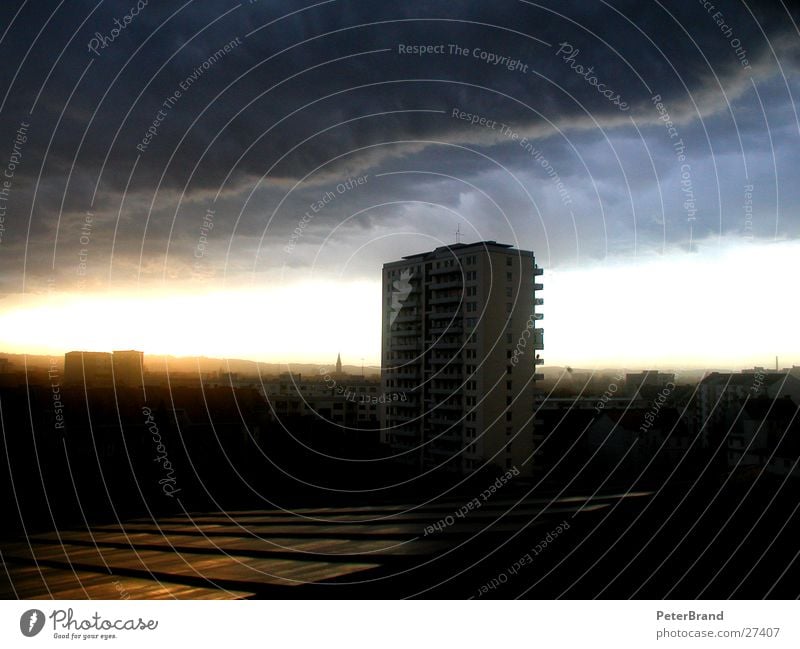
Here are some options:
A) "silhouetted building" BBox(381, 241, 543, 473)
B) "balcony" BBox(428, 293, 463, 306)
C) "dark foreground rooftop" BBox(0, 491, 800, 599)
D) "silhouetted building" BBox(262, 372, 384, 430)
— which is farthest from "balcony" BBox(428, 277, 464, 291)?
"dark foreground rooftop" BBox(0, 491, 800, 599)

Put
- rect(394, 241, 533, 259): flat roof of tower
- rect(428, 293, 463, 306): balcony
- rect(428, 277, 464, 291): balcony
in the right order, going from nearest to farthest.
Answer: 1. rect(394, 241, 533, 259): flat roof of tower
2. rect(428, 293, 463, 306): balcony
3. rect(428, 277, 464, 291): balcony

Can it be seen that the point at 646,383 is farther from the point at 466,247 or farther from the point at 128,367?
the point at 128,367

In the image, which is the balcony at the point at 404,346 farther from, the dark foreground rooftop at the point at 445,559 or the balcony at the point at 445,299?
the dark foreground rooftop at the point at 445,559

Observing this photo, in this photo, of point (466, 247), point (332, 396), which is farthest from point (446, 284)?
point (332, 396)

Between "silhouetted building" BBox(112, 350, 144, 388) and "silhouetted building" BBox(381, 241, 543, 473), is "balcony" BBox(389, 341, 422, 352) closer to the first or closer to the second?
"silhouetted building" BBox(381, 241, 543, 473)

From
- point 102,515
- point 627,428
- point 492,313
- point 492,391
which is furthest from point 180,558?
point 627,428

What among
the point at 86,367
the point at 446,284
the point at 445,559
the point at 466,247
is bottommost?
the point at 445,559
